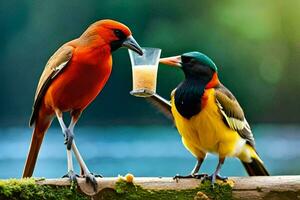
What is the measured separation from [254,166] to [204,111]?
0.86 ft

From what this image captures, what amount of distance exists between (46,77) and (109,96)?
4034 millimetres

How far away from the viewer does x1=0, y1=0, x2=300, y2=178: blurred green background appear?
5.68m

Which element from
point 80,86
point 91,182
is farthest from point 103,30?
point 91,182

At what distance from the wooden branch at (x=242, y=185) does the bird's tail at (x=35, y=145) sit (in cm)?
18

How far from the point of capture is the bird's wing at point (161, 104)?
6.34ft

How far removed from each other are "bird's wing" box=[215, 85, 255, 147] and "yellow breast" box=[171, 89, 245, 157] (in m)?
0.01

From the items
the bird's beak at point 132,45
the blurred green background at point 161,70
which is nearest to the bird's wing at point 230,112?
the bird's beak at point 132,45

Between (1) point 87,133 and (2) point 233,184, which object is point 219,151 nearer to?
(2) point 233,184

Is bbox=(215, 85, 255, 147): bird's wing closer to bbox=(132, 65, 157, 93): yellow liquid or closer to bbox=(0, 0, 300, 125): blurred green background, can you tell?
bbox=(132, 65, 157, 93): yellow liquid

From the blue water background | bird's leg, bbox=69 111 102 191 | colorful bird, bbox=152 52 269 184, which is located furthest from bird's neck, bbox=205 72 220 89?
the blue water background

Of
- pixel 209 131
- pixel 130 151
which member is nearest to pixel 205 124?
pixel 209 131

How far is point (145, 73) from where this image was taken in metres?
1.82

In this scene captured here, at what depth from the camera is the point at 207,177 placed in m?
1.82

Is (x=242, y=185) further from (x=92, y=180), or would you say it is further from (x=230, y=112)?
(x=92, y=180)
